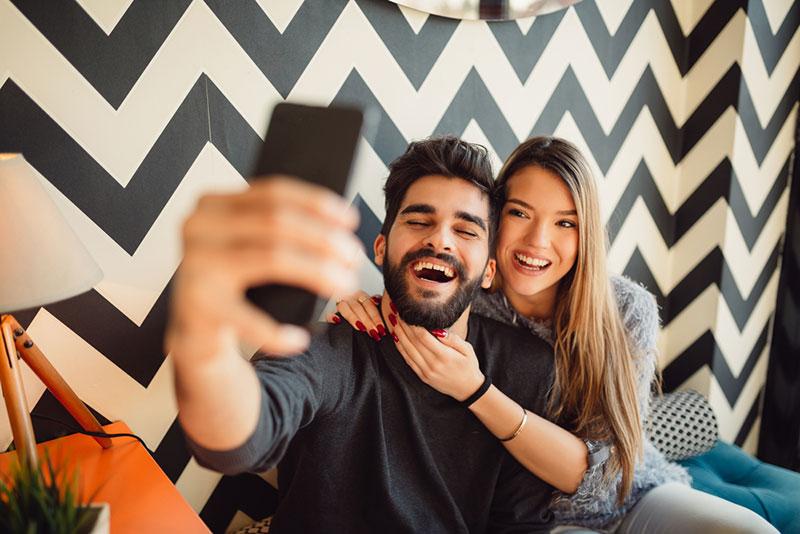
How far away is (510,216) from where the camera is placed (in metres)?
1.32

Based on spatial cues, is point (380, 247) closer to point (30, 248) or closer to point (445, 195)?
point (445, 195)

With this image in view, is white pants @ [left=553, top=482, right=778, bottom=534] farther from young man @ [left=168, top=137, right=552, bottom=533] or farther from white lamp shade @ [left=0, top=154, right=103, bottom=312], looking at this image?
white lamp shade @ [left=0, top=154, right=103, bottom=312]

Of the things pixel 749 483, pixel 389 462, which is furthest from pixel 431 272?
pixel 749 483

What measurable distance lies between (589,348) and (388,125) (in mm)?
727

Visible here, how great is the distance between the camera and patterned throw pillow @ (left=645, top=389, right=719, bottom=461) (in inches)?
68.4

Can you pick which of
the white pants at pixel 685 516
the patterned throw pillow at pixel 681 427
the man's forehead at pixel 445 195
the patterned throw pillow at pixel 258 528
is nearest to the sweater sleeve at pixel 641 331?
the white pants at pixel 685 516

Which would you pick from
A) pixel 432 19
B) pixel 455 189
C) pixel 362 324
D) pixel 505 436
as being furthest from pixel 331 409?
pixel 432 19

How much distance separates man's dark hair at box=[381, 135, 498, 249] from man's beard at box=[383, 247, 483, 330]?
0.12 m

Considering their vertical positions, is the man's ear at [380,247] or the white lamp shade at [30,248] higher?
the man's ear at [380,247]

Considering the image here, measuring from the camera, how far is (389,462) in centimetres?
110

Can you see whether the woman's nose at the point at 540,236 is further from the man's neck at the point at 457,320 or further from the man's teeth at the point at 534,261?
the man's neck at the point at 457,320

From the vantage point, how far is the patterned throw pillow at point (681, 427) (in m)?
1.74

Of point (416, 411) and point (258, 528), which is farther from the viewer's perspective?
point (258, 528)

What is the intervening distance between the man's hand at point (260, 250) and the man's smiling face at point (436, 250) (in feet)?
2.22
